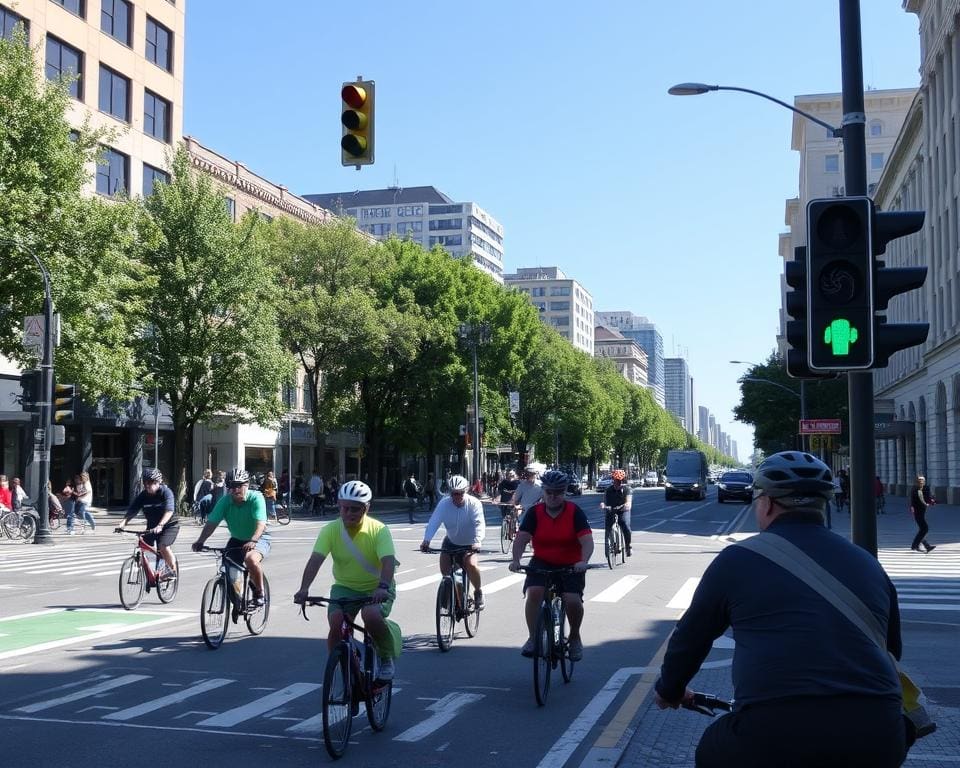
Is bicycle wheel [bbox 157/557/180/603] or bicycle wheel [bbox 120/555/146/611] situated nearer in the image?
bicycle wheel [bbox 120/555/146/611]

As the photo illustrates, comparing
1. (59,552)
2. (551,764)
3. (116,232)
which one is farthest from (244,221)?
(551,764)

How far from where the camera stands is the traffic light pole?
7.12 meters

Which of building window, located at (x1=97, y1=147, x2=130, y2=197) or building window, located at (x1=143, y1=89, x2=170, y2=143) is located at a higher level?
building window, located at (x1=143, y1=89, x2=170, y2=143)

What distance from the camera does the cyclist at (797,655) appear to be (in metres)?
3.01

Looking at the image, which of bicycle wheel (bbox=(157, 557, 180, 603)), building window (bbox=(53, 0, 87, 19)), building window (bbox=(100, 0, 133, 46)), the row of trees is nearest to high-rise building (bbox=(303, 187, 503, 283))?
the row of trees

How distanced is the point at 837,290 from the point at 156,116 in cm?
4400

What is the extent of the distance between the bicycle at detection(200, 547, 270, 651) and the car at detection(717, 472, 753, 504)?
5280 cm

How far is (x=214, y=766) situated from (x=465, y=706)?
2362 mm

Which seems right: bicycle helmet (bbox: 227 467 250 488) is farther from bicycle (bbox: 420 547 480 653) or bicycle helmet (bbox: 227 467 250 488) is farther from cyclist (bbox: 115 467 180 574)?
cyclist (bbox: 115 467 180 574)

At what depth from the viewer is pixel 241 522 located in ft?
37.8

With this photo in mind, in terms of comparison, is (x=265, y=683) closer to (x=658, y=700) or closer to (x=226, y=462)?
(x=658, y=700)

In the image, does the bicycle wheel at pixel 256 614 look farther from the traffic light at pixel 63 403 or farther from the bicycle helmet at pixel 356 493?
the traffic light at pixel 63 403

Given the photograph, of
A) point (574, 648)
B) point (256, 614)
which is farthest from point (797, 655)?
point (256, 614)

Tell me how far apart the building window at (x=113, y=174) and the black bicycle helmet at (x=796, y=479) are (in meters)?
41.4
